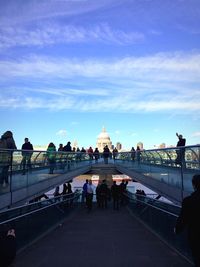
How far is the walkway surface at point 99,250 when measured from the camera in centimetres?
707

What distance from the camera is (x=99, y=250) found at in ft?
27.0

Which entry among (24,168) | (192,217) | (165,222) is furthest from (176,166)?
(192,217)

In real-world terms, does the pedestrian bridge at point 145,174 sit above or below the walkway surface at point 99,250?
above

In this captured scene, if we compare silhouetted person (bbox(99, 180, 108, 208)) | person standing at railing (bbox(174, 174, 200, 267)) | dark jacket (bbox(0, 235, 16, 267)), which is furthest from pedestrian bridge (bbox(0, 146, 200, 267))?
silhouetted person (bbox(99, 180, 108, 208))

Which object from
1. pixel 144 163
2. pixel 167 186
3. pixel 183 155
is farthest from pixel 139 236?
pixel 144 163

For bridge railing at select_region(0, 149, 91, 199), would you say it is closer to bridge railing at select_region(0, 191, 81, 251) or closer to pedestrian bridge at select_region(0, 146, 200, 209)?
pedestrian bridge at select_region(0, 146, 200, 209)

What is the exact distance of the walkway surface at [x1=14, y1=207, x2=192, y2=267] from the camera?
7.07 metres

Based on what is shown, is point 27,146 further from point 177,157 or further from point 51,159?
point 177,157

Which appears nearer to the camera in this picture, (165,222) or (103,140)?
(165,222)

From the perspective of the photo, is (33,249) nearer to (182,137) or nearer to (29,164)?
(29,164)

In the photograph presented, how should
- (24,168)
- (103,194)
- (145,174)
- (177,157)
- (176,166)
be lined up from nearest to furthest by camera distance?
(177,157)
(176,166)
(24,168)
(145,174)
(103,194)

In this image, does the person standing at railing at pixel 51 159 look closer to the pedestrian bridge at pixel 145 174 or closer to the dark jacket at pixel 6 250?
the pedestrian bridge at pixel 145 174

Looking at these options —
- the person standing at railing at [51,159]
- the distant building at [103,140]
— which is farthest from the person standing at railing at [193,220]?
the distant building at [103,140]

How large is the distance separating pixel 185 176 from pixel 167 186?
2.27 m
